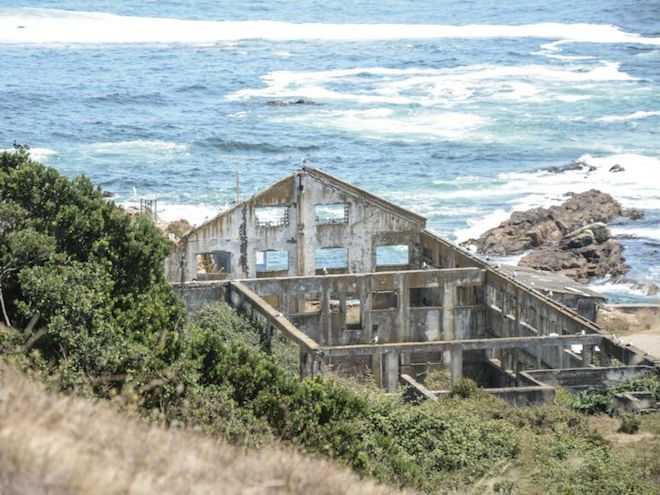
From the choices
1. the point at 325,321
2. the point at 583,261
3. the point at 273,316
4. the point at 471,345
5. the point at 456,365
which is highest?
the point at 583,261

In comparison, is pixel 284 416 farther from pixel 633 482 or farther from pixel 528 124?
pixel 528 124

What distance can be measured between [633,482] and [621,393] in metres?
7.46

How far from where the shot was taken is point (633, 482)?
33094 millimetres

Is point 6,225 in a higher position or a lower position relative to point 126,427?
higher

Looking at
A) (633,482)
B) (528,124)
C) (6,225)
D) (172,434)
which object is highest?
(528,124)

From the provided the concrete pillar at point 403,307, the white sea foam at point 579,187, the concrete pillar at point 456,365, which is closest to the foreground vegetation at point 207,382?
the concrete pillar at point 456,365

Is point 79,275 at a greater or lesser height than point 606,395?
greater

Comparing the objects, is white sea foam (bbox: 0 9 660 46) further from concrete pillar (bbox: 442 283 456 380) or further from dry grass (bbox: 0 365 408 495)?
dry grass (bbox: 0 365 408 495)

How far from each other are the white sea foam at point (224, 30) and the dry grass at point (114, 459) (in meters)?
122

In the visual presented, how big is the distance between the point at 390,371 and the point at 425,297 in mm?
8196

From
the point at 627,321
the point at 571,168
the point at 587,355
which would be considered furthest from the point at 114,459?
the point at 571,168

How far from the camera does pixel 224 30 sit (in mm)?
151000

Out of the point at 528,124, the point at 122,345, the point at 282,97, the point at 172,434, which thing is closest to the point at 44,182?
the point at 122,345

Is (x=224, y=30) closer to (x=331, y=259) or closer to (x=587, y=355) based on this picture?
(x=331, y=259)
